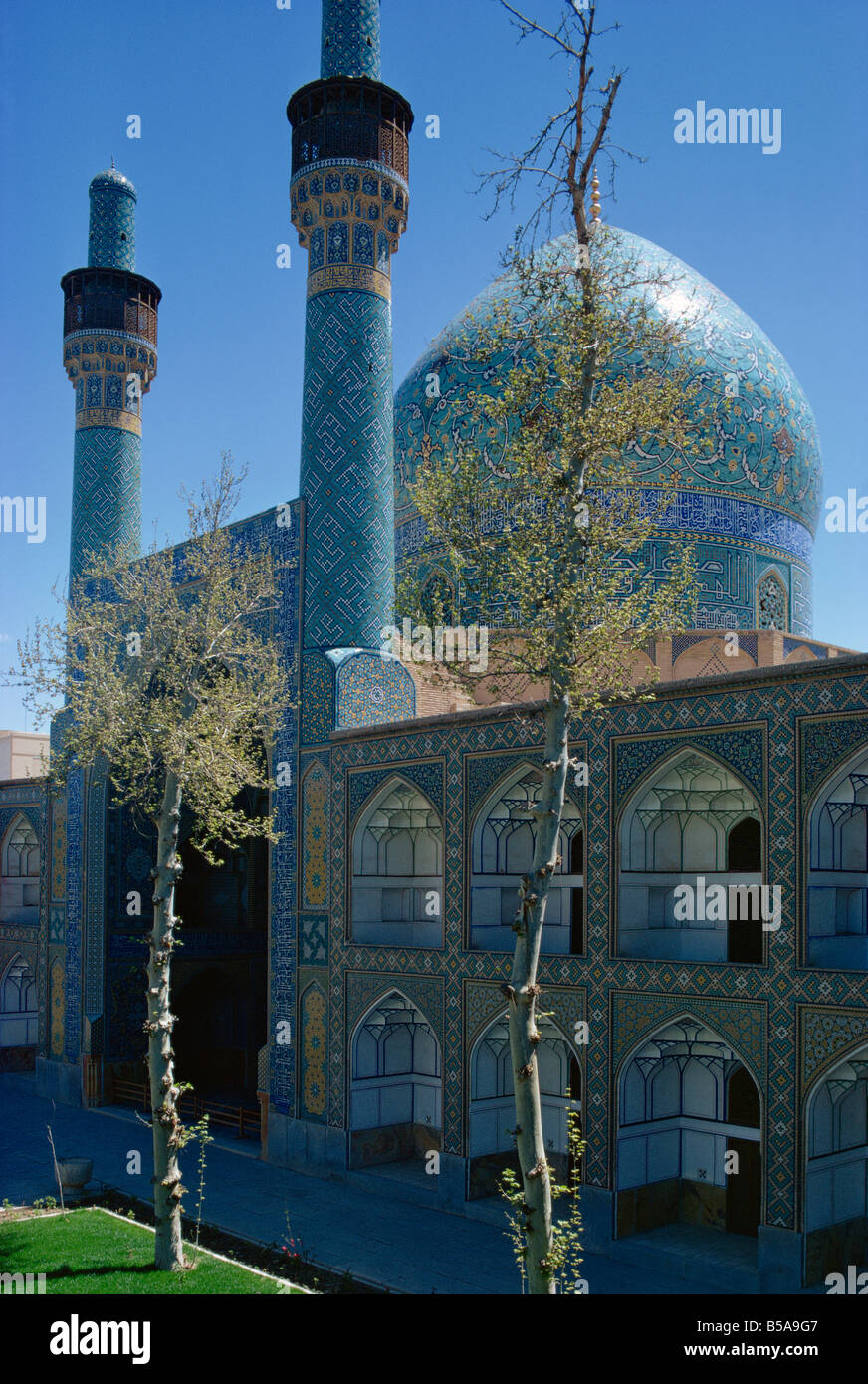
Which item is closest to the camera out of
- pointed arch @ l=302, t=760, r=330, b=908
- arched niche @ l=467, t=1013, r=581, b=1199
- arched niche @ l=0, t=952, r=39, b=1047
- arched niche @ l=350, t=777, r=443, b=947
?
arched niche @ l=467, t=1013, r=581, b=1199

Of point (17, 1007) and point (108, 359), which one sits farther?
point (17, 1007)

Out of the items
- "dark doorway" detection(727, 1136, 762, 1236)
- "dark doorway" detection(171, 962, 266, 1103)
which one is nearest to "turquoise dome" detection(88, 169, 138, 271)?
"dark doorway" detection(171, 962, 266, 1103)

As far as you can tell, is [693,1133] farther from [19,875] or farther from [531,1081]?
[19,875]

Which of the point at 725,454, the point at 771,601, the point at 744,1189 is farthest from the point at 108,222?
the point at 744,1189

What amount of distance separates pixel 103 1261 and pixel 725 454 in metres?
11.3

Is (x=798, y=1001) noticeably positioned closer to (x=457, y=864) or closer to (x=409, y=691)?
(x=457, y=864)

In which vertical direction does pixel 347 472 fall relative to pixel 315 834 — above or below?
above

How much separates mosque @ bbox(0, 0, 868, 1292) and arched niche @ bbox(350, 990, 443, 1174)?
36 mm

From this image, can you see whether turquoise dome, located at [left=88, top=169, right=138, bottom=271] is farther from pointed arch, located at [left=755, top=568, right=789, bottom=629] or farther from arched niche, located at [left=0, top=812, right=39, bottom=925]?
pointed arch, located at [left=755, top=568, right=789, bottom=629]

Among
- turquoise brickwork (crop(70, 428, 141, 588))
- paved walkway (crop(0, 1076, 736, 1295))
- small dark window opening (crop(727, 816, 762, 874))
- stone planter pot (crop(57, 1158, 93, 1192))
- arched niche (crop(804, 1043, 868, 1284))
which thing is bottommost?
paved walkway (crop(0, 1076, 736, 1295))

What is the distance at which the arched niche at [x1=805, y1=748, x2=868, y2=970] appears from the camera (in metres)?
8.77

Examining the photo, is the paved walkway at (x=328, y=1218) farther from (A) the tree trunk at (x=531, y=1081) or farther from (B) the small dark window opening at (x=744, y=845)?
(A) the tree trunk at (x=531, y=1081)

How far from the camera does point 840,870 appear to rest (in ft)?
30.0

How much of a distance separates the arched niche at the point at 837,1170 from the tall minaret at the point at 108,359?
1274 centimetres
